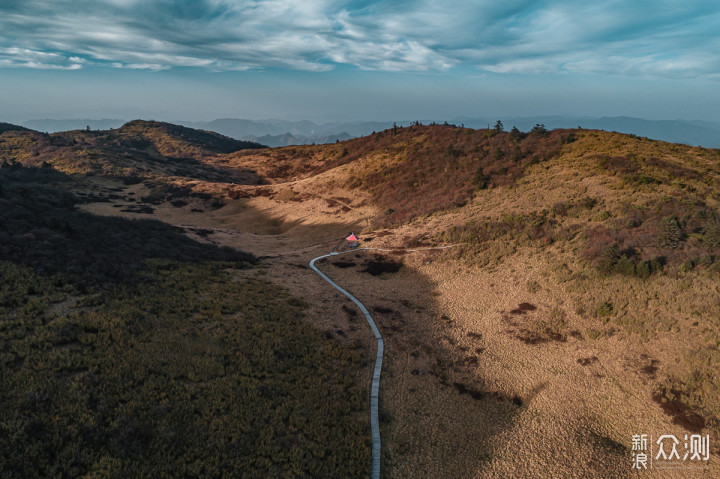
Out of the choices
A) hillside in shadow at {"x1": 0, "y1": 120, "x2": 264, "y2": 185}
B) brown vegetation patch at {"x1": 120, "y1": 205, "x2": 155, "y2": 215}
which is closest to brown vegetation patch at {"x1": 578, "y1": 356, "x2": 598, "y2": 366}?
brown vegetation patch at {"x1": 120, "y1": 205, "x2": 155, "y2": 215}

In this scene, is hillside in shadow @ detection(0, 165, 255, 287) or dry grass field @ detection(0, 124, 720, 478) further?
hillside in shadow @ detection(0, 165, 255, 287)

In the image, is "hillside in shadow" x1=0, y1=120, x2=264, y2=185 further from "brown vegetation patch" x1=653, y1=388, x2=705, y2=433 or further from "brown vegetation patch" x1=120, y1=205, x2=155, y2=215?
"brown vegetation patch" x1=653, y1=388, x2=705, y2=433

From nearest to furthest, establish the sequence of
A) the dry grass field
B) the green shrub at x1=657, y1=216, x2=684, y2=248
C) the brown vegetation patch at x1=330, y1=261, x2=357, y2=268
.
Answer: the dry grass field, the green shrub at x1=657, y1=216, x2=684, y2=248, the brown vegetation patch at x1=330, y1=261, x2=357, y2=268

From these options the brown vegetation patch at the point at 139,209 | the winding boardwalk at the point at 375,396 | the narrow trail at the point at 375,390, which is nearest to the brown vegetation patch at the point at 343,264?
the narrow trail at the point at 375,390

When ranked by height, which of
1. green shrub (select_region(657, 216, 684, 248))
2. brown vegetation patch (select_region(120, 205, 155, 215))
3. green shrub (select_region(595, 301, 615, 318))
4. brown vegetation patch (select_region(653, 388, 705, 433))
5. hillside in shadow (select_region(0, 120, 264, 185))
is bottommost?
brown vegetation patch (select_region(653, 388, 705, 433))

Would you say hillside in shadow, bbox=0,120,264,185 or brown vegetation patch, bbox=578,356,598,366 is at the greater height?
hillside in shadow, bbox=0,120,264,185

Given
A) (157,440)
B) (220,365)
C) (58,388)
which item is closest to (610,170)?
(220,365)

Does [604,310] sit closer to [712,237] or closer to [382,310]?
[712,237]

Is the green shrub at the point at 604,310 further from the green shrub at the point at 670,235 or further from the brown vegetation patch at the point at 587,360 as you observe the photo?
the green shrub at the point at 670,235

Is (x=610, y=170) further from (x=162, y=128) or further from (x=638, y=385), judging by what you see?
(x=162, y=128)
